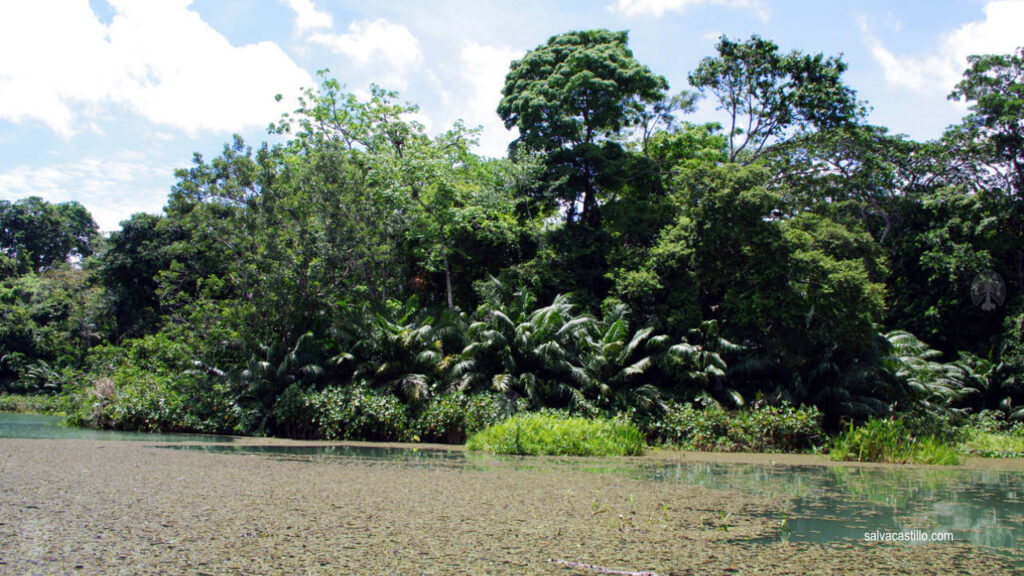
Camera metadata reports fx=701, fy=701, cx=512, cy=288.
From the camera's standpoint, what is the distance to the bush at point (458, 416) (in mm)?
14938

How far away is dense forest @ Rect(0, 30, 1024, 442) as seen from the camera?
16266mm

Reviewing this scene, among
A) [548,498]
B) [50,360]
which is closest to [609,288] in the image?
[548,498]

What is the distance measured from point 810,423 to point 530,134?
11.5 m

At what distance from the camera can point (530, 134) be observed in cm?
2134

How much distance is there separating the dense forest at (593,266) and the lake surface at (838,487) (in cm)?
397

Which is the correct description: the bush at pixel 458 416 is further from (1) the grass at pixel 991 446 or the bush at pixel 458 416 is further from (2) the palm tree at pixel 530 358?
(1) the grass at pixel 991 446

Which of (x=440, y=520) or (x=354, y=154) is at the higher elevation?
(x=354, y=154)

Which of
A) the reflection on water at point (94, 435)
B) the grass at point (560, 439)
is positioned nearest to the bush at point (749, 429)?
the grass at point (560, 439)

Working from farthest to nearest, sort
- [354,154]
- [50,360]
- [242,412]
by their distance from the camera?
[50,360]
[354,154]
[242,412]

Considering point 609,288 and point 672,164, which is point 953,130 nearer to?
point 672,164

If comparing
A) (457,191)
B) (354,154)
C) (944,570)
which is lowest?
(944,570)

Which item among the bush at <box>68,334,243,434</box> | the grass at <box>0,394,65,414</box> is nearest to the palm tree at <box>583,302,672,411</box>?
the bush at <box>68,334,243,434</box>

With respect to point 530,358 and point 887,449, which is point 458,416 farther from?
point 887,449

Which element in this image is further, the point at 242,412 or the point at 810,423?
the point at 242,412
